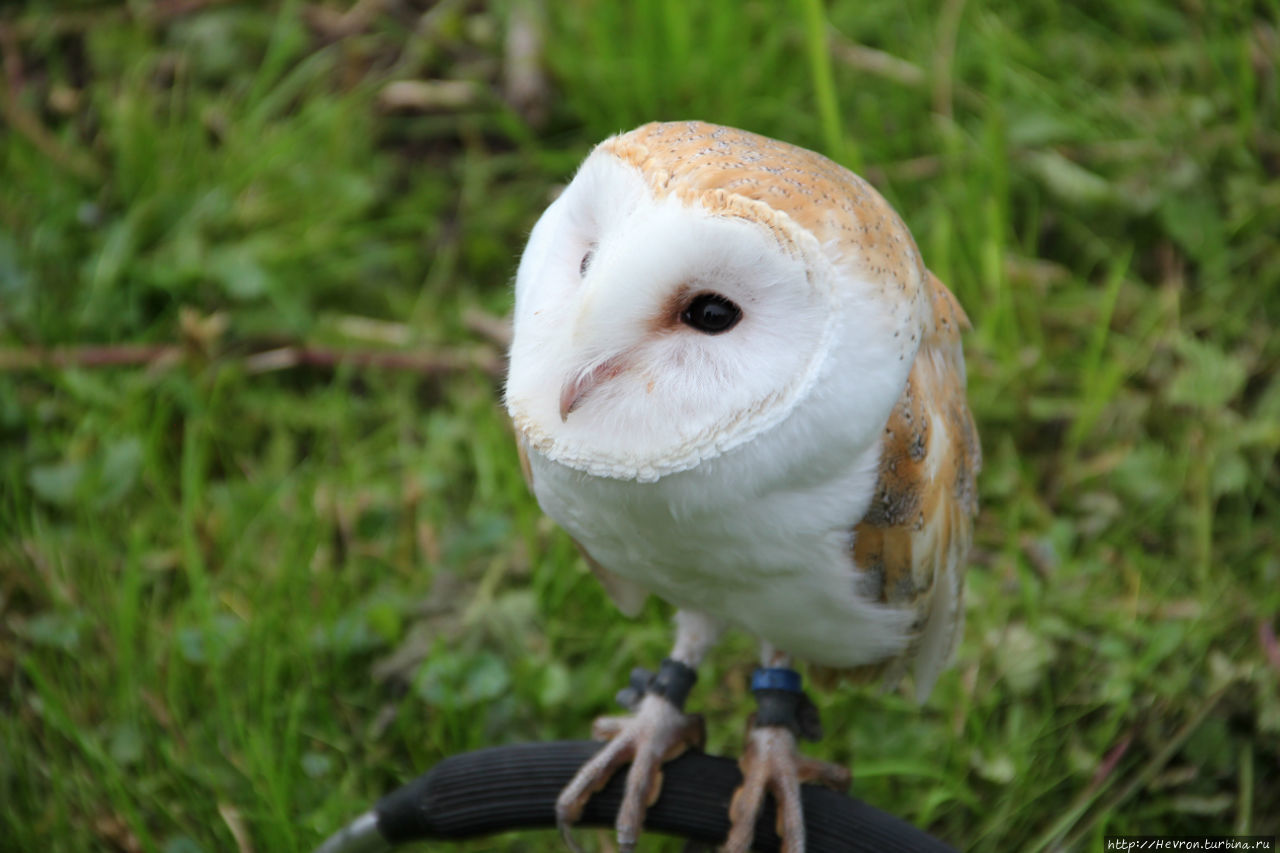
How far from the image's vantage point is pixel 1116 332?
2635 mm

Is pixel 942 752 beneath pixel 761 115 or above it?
beneath

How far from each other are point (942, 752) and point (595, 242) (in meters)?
1.27

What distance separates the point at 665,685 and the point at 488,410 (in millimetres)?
1059

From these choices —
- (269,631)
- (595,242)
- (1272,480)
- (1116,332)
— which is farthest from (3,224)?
(1272,480)

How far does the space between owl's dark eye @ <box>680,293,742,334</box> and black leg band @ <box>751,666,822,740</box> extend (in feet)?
2.04

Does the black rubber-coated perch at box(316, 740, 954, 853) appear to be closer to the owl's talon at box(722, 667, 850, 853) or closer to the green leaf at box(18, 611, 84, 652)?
the owl's talon at box(722, 667, 850, 853)

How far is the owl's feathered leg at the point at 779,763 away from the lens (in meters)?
1.39

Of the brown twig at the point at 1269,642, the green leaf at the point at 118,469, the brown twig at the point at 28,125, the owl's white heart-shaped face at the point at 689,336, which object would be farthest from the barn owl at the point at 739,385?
the brown twig at the point at 28,125

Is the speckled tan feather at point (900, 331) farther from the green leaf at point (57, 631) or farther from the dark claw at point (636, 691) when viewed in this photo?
the green leaf at point (57, 631)

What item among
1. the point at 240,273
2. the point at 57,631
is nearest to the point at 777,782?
the point at 57,631

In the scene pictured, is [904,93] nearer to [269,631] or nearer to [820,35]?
[820,35]

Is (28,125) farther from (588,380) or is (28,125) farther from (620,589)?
(588,380)

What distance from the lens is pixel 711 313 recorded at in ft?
3.43

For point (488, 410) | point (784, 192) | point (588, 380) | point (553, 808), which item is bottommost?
point (553, 808)
